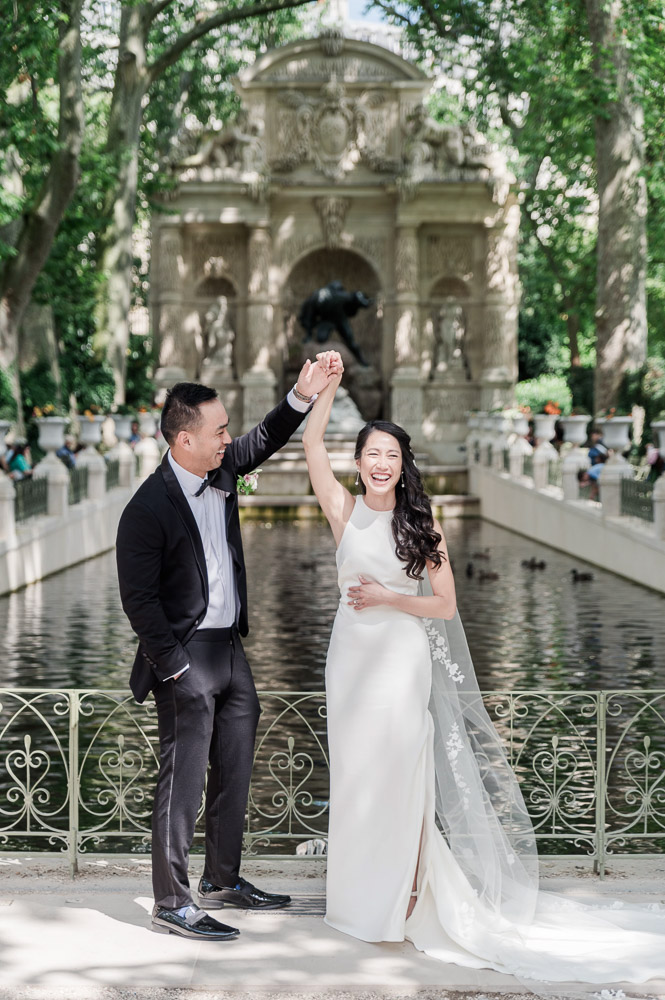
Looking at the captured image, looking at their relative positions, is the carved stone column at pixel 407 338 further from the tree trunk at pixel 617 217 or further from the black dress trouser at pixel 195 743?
the black dress trouser at pixel 195 743

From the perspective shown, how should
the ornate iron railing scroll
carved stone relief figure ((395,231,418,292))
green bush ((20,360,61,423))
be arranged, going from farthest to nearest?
1. carved stone relief figure ((395,231,418,292))
2. green bush ((20,360,61,423))
3. the ornate iron railing scroll

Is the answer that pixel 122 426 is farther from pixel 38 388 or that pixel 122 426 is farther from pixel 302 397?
pixel 302 397

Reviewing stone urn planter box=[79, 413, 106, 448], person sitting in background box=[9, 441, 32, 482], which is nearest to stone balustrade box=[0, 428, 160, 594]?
stone urn planter box=[79, 413, 106, 448]

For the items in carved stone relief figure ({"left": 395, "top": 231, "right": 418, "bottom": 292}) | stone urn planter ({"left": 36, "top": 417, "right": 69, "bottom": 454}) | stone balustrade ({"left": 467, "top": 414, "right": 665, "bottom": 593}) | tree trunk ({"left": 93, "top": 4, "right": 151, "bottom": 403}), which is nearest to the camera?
stone balustrade ({"left": 467, "top": 414, "right": 665, "bottom": 593})

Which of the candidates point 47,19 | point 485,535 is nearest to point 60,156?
point 47,19

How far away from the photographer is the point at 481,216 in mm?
36781

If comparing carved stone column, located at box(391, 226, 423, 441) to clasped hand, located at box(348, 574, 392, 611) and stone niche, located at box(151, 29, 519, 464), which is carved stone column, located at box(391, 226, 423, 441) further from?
clasped hand, located at box(348, 574, 392, 611)

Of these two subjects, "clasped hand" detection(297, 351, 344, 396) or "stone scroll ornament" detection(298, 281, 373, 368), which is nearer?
"clasped hand" detection(297, 351, 344, 396)

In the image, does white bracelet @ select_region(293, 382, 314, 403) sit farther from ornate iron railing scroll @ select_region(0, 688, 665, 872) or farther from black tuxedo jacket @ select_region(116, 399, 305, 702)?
ornate iron railing scroll @ select_region(0, 688, 665, 872)

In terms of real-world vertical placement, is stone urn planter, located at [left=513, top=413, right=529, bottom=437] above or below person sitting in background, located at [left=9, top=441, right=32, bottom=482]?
above

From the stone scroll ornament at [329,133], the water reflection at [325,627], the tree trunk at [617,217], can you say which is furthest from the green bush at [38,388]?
the stone scroll ornament at [329,133]

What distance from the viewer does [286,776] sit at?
8.19 metres

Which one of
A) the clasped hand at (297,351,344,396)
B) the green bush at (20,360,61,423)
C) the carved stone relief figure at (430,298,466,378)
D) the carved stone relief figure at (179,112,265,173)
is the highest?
the carved stone relief figure at (179,112,265,173)

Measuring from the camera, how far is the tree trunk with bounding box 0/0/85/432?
21.5 m
